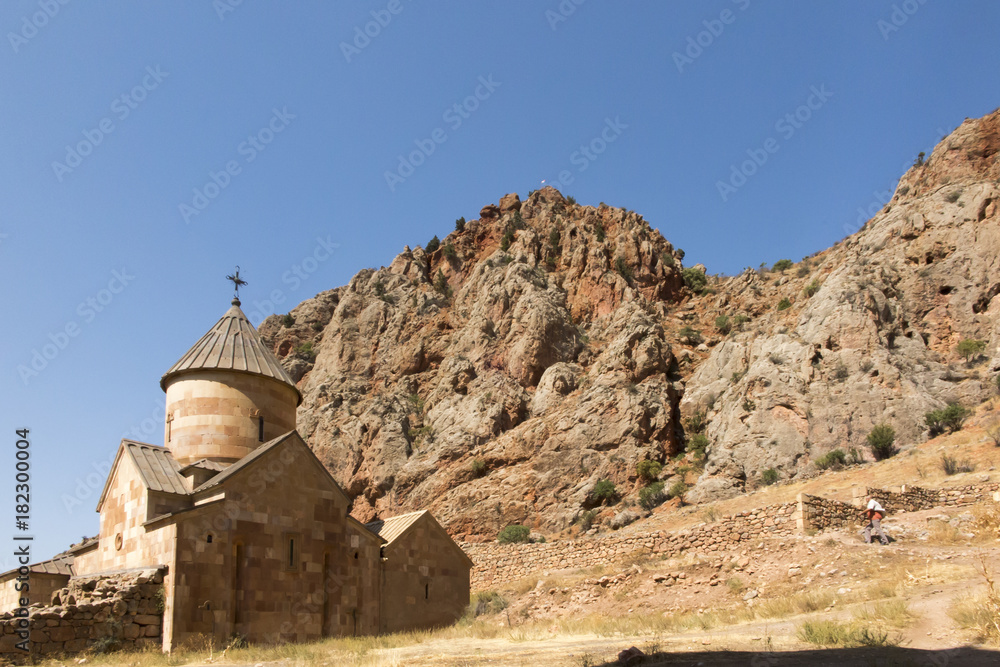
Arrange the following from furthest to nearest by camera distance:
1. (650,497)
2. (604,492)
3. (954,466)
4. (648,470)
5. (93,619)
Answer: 1. (648,470)
2. (604,492)
3. (650,497)
4. (954,466)
5. (93,619)

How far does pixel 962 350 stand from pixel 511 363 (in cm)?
2092

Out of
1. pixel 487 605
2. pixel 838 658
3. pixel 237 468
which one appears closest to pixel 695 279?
pixel 487 605

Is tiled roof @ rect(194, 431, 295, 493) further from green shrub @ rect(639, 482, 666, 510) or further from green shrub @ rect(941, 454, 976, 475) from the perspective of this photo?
green shrub @ rect(639, 482, 666, 510)

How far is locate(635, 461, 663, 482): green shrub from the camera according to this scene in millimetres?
32781

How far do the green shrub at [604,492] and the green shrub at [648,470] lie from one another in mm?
1311

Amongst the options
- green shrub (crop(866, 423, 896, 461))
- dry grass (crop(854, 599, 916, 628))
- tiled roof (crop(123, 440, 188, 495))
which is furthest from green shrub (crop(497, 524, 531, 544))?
dry grass (crop(854, 599, 916, 628))

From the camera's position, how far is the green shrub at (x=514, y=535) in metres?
31.4

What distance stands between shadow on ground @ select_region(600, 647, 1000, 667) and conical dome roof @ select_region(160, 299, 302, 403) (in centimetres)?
1256

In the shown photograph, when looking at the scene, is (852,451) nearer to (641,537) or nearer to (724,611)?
(641,537)

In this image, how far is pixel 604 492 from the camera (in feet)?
107

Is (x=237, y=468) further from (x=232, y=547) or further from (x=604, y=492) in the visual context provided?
(x=604, y=492)

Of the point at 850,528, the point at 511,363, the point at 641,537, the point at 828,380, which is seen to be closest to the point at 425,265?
the point at 511,363

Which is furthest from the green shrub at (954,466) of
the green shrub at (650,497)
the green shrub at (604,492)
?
the green shrub at (604,492)

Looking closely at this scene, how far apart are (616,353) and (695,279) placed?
15046mm
